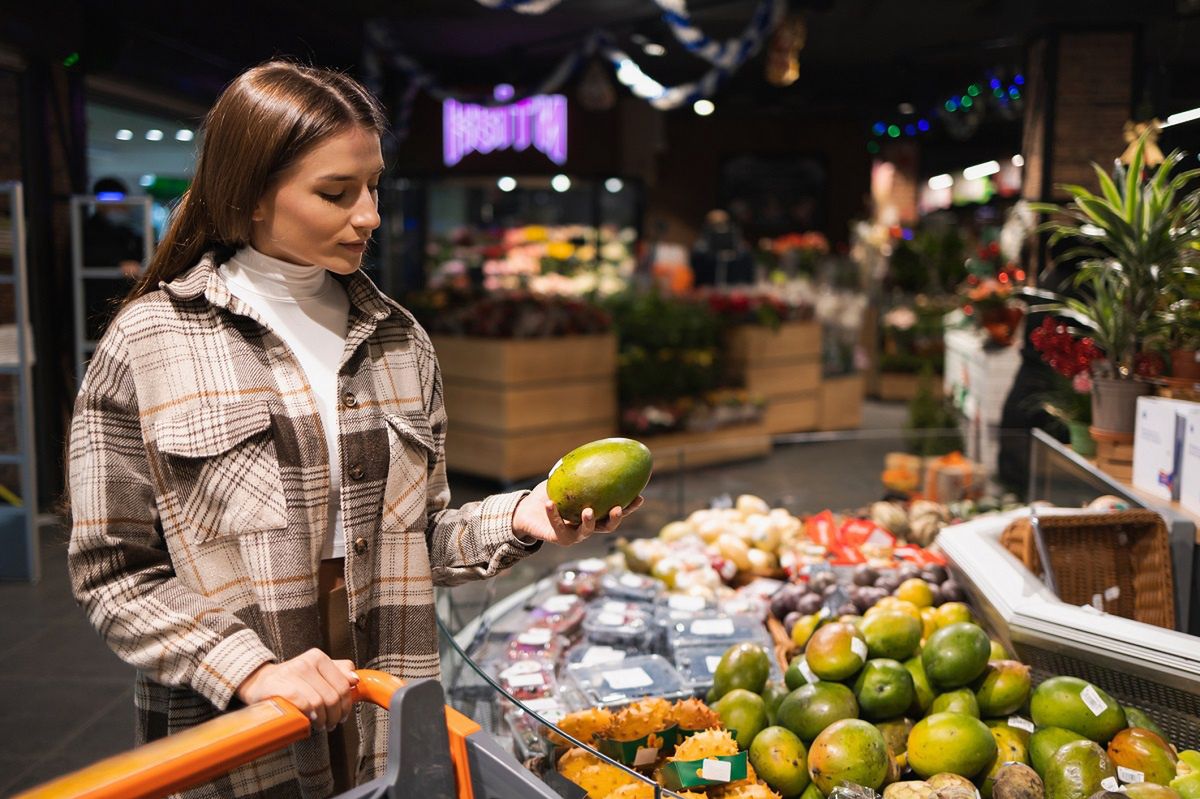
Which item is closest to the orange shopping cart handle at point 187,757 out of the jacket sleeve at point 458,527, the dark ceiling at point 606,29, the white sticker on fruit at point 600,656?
the jacket sleeve at point 458,527

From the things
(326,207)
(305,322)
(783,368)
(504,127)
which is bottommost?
(783,368)

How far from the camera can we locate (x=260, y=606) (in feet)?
4.42

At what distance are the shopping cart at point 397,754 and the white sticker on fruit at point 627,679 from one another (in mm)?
1112

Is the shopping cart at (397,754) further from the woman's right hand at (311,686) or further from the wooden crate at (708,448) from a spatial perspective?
the wooden crate at (708,448)

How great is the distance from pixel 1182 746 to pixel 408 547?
5.09ft

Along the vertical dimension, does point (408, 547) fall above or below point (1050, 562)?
above

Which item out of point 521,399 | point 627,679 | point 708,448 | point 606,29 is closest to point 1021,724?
point 627,679

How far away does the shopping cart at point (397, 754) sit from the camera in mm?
932

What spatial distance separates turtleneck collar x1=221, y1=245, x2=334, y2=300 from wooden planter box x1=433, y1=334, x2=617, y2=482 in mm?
5754

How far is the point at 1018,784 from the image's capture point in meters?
1.69

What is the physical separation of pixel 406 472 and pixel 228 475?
9.7 inches

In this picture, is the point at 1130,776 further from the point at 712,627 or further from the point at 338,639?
A: the point at 338,639

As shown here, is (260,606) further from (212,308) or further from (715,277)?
(715,277)

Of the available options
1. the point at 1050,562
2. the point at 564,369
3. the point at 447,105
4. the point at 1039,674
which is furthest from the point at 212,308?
the point at 447,105
